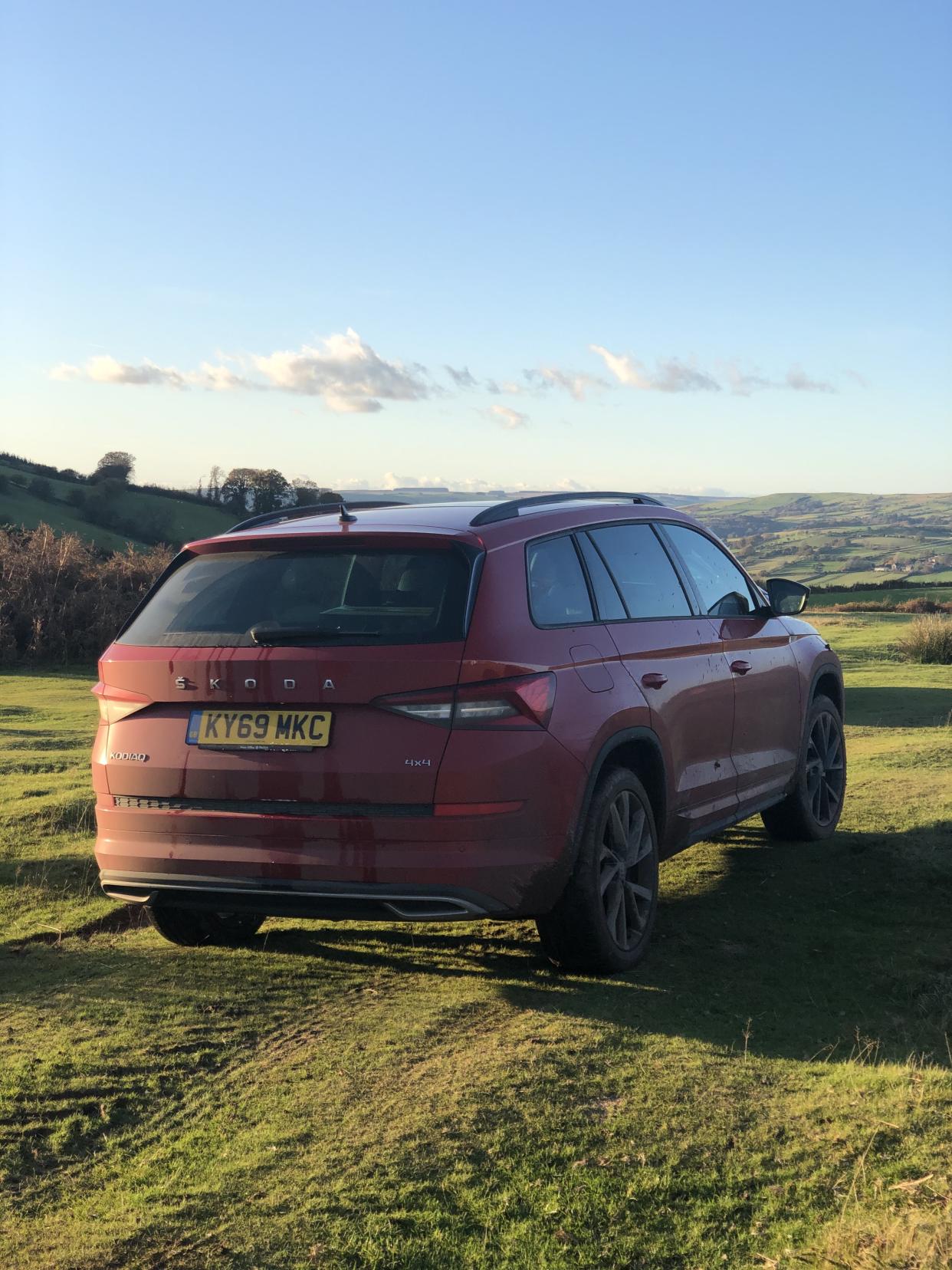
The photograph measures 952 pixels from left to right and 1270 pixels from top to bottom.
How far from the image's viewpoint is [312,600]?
4801mm

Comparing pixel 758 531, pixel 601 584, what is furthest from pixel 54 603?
pixel 758 531

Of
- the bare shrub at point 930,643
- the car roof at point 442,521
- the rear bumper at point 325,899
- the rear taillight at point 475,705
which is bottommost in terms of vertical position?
the rear bumper at point 325,899

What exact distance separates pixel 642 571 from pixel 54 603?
52.7 feet

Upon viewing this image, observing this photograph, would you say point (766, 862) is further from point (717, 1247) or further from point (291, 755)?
point (717, 1247)

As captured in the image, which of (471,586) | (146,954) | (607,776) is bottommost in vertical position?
(146,954)

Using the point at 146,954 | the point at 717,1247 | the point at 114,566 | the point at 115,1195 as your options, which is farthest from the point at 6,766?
the point at 114,566

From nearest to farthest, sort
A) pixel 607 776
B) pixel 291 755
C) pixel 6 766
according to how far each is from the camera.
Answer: pixel 291 755, pixel 607 776, pixel 6 766

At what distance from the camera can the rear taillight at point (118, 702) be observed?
16.0 ft

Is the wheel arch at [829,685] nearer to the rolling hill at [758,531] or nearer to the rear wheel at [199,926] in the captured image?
the rolling hill at [758,531]

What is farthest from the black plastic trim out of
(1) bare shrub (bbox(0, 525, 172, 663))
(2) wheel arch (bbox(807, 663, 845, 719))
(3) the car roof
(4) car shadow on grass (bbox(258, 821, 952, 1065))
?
(1) bare shrub (bbox(0, 525, 172, 663))

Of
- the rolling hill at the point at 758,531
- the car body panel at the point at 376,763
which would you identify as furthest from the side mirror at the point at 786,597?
the car body panel at the point at 376,763

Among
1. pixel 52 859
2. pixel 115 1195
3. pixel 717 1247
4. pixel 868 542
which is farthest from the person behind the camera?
pixel 868 542

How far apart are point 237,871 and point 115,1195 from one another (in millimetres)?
1559

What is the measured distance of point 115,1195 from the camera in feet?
10.5
